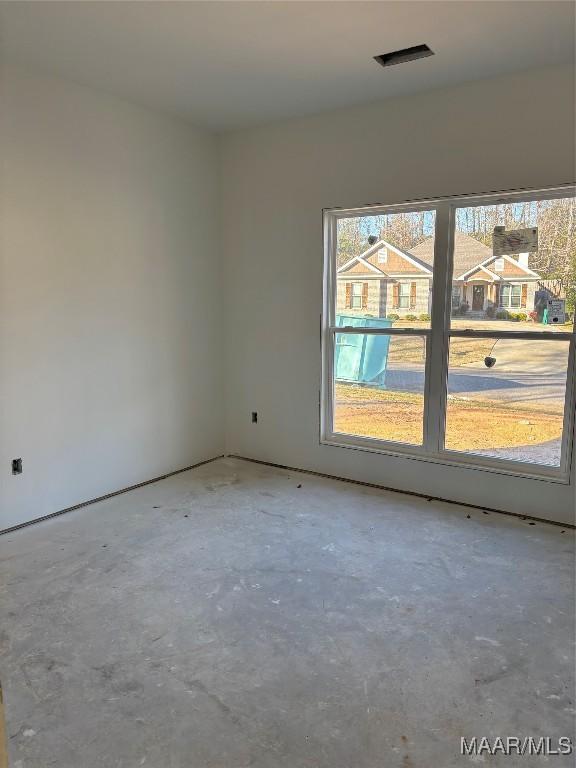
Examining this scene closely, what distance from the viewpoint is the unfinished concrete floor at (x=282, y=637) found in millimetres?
1727

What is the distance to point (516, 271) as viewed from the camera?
3424mm

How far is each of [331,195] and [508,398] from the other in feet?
6.40

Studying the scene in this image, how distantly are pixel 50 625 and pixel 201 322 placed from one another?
2720 millimetres

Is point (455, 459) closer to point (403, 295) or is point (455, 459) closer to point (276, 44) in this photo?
point (403, 295)

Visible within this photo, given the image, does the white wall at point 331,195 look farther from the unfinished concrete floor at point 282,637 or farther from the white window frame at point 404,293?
the unfinished concrete floor at point 282,637

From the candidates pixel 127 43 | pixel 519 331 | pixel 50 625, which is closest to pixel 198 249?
pixel 127 43

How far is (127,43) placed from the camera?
2824 millimetres

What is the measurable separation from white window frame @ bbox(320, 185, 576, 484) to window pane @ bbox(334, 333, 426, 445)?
48 millimetres

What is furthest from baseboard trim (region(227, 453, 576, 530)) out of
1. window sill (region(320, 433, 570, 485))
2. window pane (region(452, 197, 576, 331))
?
window pane (region(452, 197, 576, 331))

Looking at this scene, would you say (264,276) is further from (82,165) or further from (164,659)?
(164,659)

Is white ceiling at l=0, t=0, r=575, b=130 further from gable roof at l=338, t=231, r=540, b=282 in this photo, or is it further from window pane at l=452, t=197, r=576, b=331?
gable roof at l=338, t=231, r=540, b=282

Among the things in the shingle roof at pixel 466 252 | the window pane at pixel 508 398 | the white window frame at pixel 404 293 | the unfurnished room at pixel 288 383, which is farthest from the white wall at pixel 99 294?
the window pane at pixel 508 398

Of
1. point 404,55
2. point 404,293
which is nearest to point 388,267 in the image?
point 404,293

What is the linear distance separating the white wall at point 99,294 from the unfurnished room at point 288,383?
0.07ft
